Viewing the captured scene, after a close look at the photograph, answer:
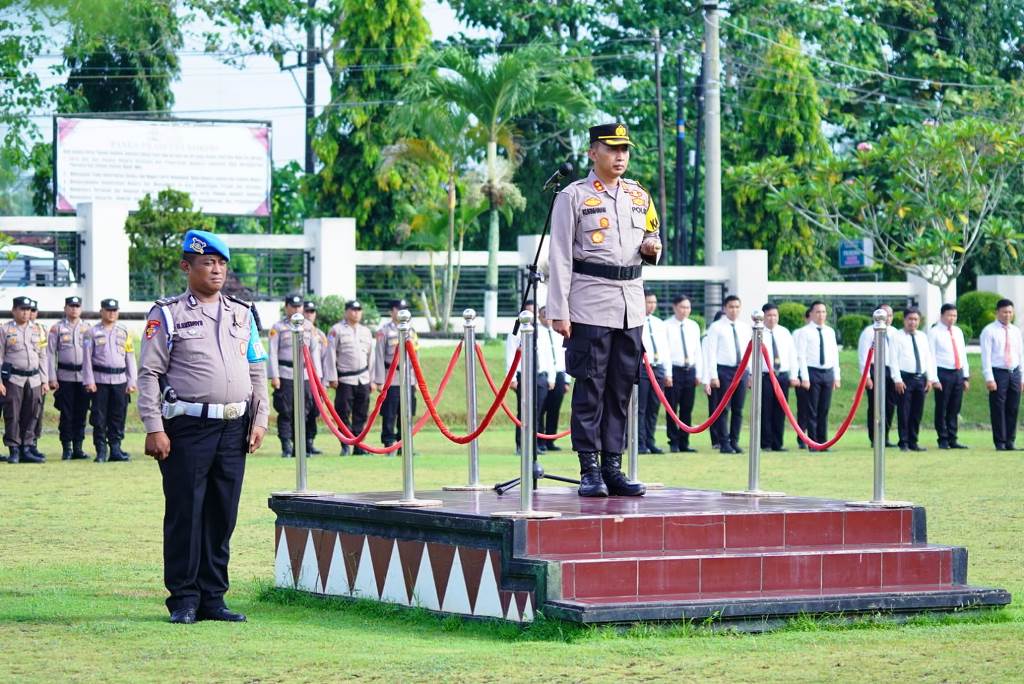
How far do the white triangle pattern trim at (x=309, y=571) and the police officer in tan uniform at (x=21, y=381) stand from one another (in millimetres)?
10737

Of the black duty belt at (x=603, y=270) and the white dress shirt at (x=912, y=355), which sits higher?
the black duty belt at (x=603, y=270)

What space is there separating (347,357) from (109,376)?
9.22ft

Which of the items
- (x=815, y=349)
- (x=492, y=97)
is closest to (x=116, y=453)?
(x=815, y=349)

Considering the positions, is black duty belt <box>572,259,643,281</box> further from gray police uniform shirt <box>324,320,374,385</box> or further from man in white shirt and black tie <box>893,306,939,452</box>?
man in white shirt and black tie <box>893,306,939,452</box>

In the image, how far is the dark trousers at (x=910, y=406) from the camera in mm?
21516

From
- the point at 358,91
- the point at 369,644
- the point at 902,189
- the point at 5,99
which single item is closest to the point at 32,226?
the point at 5,99

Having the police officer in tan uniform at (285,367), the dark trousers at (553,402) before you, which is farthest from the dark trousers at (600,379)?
the dark trousers at (553,402)

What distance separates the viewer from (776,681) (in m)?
6.65

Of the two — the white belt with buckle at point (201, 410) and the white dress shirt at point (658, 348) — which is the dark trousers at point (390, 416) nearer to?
the white dress shirt at point (658, 348)

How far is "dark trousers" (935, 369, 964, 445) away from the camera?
21984 mm

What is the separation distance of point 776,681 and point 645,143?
4000 cm

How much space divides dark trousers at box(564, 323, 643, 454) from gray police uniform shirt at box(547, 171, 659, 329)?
0.31 feet

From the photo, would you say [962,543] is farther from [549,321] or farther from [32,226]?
[32,226]

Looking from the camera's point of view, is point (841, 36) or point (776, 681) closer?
point (776, 681)
